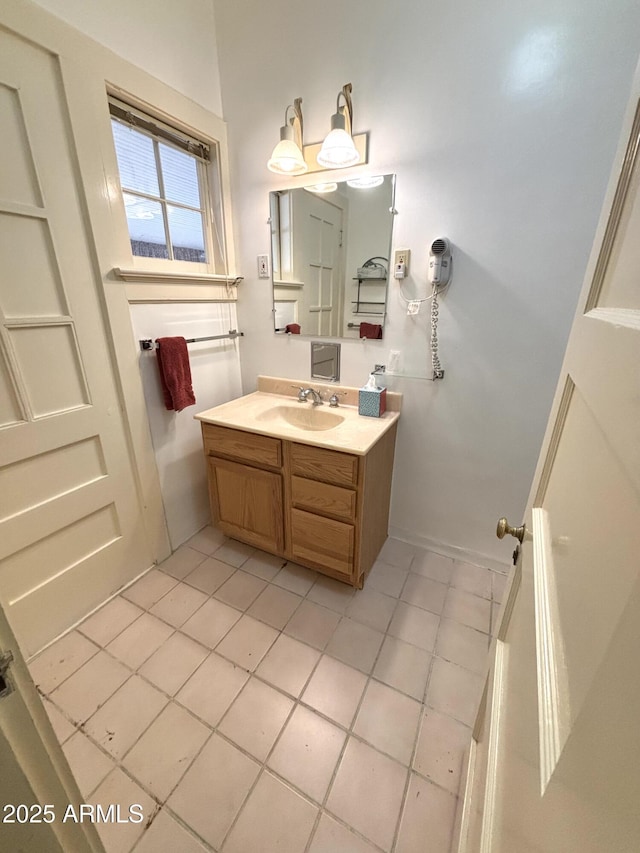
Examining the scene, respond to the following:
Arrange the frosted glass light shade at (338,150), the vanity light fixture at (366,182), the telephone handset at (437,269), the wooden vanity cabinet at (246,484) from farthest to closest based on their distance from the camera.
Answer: the wooden vanity cabinet at (246,484) → the vanity light fixture at (366,182) → the telephone handset at (437,269) → the frosted glass light shade at (338,150)

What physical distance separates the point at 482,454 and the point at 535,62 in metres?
1.46

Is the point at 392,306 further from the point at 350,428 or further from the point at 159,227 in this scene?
the point at 159,227

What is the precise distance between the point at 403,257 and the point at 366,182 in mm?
369

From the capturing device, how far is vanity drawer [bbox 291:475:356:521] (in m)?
1.47

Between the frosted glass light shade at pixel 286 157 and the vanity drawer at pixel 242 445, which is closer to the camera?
the frosted glass light shade at pixel 286 157

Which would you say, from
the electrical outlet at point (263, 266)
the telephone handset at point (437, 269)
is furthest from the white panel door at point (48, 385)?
the telephone handset at point (437, 269)

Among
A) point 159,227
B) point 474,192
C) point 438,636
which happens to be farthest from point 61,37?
point 438,636

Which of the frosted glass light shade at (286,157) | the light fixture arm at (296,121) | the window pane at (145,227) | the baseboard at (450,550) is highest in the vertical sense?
the light fixture arm at (296,121)

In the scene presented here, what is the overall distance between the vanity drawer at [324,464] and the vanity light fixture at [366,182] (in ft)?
3.88

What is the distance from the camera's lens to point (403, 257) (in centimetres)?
153

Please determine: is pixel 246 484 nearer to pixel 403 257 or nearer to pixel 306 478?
pixel 306 478

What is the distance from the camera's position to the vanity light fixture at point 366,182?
1.50 m

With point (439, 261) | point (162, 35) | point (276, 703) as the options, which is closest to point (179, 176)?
point (162, 35)

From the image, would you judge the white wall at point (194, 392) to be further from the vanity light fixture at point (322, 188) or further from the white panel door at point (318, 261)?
the vanity light fixture at point (322, 188)
